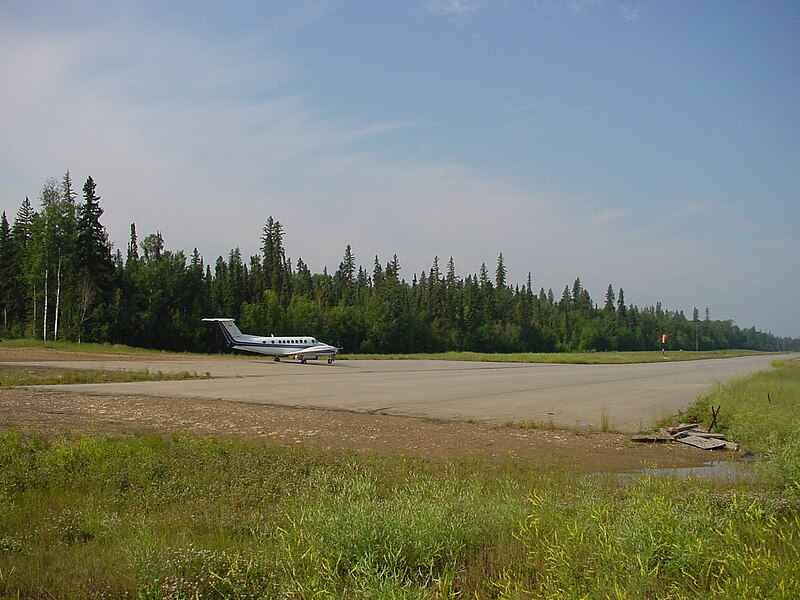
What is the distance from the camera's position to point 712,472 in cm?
1334

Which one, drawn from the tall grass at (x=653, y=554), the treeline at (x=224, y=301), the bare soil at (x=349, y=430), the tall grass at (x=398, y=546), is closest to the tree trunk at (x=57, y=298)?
the treeline at (x=224, y=301)

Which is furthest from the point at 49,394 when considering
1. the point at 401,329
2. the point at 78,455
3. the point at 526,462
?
the point at 401,329

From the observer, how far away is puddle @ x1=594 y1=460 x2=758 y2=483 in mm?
11859

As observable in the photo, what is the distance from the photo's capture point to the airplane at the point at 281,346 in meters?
56.7

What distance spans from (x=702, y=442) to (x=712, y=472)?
4.28m

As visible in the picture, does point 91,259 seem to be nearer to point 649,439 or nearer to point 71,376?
point 71,376

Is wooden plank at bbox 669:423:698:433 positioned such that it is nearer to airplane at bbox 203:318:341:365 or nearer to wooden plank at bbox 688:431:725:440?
wooden plank at bbox 688:431:725:440

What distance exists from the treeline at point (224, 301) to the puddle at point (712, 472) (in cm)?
6358

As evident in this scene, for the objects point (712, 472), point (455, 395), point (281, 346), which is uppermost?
point (281, 346)

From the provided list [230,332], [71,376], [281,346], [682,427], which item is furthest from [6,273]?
[682,427]

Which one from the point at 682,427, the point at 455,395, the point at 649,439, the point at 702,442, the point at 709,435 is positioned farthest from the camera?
the point at 455,395

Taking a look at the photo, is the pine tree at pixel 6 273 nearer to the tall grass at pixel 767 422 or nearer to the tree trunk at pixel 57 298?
the tree trunk at pixel 57 298

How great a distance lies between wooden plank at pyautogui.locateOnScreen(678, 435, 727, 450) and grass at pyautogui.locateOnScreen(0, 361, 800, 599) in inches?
296

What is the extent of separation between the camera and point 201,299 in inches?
3433
